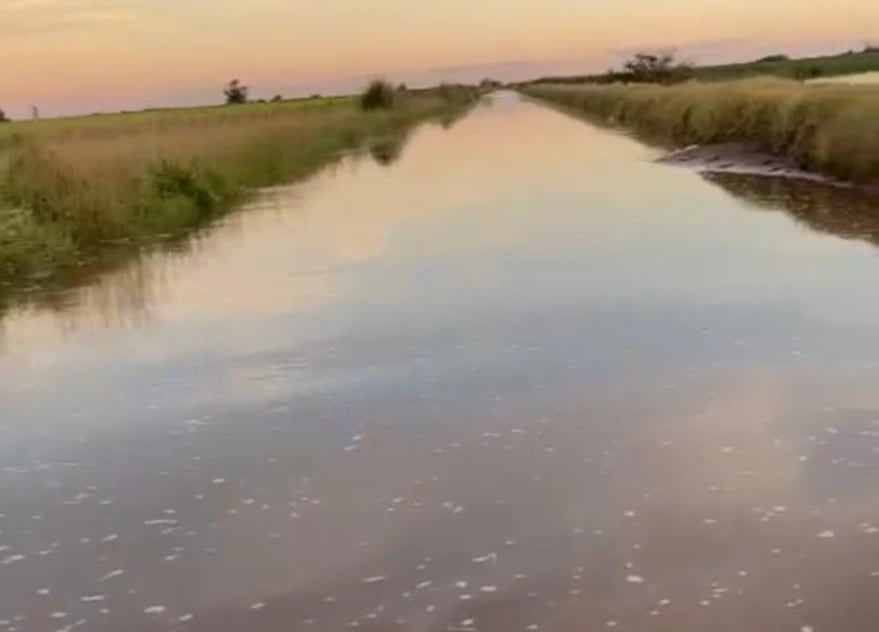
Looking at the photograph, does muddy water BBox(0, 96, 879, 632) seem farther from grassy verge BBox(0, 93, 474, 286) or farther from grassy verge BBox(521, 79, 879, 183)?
grassy verge BBox(521, 79, 879, 183)

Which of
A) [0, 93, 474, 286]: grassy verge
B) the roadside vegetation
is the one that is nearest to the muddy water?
[0, 93, 474, 286]: grassy verge

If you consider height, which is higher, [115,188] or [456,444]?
[115,188]

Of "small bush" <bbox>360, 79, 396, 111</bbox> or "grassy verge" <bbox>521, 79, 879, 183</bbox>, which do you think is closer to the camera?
"grassy verge" <bbox>521, 79, 879, 183</bbox>

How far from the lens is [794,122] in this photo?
26781 mm

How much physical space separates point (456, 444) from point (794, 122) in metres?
20.5

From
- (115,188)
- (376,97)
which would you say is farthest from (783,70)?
(115,188)

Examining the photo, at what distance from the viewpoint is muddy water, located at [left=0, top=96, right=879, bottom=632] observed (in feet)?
18.8

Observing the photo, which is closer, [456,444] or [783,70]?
[456,444]

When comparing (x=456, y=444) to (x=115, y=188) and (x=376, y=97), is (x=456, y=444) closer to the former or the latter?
(x=115, y=188)

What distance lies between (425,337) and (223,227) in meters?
11.3

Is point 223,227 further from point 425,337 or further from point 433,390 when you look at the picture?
point 433,390

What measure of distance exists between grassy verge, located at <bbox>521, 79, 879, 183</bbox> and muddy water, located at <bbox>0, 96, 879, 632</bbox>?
7.06 m

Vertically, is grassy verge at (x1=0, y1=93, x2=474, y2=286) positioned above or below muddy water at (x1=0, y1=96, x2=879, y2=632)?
above

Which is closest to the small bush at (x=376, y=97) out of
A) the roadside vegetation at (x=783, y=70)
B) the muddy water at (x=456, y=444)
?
the roadside vegetation at (x=783, y=70)
